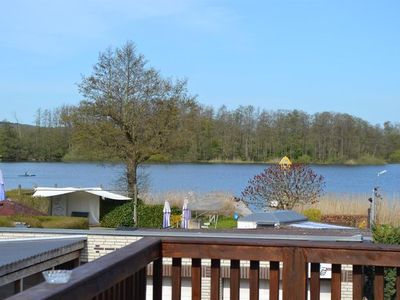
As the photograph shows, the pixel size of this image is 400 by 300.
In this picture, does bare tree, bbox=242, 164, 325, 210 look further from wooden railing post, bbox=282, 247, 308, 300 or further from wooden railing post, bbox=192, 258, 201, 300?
wooden railing post, bbox=282, 247, 308, 300

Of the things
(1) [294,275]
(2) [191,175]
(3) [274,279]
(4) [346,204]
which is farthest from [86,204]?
(2) [191,175]

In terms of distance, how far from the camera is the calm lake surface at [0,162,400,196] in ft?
174

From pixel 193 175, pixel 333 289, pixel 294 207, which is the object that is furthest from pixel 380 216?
pixel 193 175

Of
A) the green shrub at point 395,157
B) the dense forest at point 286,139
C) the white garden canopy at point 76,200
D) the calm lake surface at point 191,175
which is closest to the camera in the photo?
the white garden canopy at point 76,200

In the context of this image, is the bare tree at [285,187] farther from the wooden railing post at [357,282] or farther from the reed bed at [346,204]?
the wooden railing post at [357,282]

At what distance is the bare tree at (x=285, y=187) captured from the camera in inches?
1099

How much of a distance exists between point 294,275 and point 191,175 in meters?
59.4

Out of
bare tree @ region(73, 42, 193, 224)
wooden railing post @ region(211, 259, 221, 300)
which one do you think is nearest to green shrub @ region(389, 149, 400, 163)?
bare tree @ region(73, 42, 193, 224)

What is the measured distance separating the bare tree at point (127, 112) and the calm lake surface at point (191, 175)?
1476cm

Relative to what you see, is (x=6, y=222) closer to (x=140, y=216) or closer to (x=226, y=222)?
(x=140, y=216)

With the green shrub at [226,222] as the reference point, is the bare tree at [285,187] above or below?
above

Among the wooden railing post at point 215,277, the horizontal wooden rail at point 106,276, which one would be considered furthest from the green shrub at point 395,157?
the horizontal wooden rail at point 106,276

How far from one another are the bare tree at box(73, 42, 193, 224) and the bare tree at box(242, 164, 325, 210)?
7.72 meters

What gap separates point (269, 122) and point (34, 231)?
60570mm
